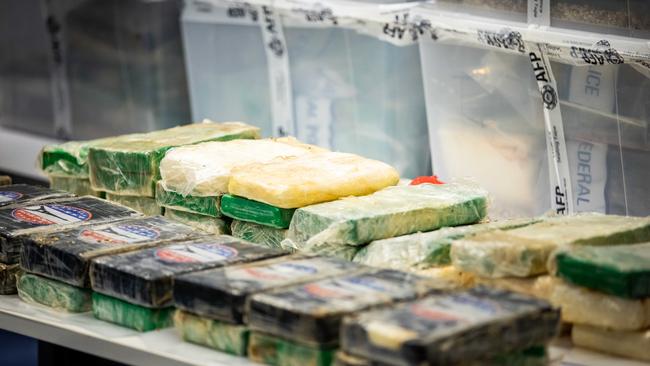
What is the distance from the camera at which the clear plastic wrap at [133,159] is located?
3127 mm

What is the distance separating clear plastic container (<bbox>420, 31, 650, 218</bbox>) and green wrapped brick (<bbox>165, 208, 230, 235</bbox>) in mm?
943

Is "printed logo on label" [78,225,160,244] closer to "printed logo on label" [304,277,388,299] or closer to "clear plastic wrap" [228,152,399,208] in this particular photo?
"clear plastic wrap" [228,152,399,208]

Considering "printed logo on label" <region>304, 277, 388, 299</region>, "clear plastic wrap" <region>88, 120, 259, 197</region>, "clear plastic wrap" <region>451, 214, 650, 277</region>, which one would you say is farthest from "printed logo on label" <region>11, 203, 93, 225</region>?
"clear plastic wrap" <region>451, 214, 650, 277</region>

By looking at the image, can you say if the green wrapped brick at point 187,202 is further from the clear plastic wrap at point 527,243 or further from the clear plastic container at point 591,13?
the clear plastic container at point 591,13

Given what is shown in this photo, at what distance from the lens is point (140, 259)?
257 cm

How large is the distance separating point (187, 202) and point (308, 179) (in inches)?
14.5

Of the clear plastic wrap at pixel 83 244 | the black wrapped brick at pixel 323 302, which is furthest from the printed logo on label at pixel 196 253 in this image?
the black wrapped brick at pixel 323 302

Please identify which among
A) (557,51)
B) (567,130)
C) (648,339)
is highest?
(557,51)

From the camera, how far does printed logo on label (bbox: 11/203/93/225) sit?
2.90m

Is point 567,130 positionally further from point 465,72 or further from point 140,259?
point 140,259

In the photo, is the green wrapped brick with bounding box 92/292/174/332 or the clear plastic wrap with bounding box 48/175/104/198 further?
the clear plastic wrap with bounding box 48/175/104/198

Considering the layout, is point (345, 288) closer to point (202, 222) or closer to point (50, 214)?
point (202, 222)

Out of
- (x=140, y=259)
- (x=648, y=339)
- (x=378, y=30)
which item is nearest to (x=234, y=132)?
(x=378, y=30)

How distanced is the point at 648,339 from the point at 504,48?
1.26 metres
